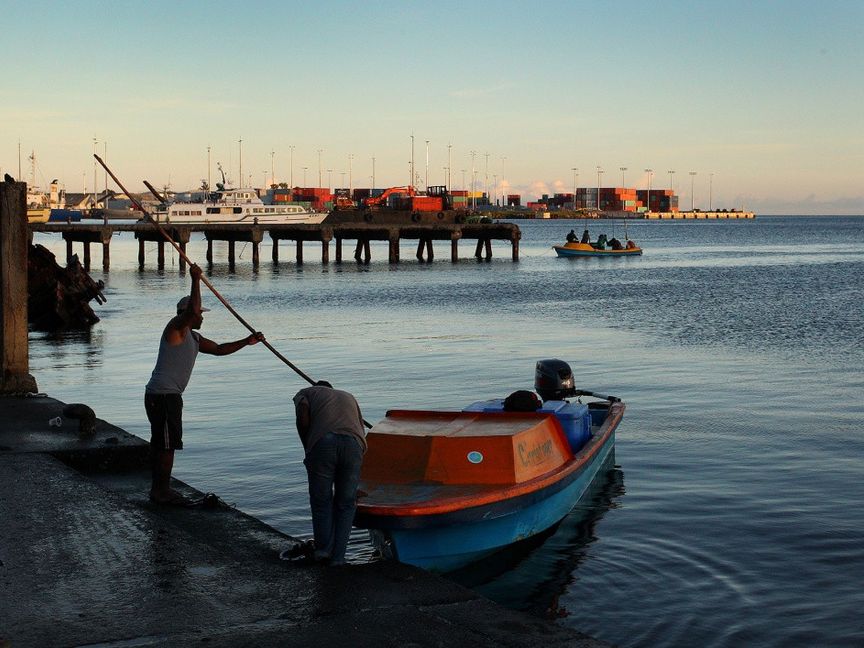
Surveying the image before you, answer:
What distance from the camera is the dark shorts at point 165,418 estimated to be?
9656mm

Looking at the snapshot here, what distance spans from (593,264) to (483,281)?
2581cm

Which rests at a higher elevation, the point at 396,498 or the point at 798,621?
the point at 396,498

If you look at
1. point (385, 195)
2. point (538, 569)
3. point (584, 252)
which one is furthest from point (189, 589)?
point (385, 195)

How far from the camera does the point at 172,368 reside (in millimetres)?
9680

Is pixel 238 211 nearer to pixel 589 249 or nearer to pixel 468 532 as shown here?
pixel 589 249

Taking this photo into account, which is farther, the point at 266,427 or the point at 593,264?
the point at 593,264

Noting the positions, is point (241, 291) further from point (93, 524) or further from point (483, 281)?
point (93, 524)

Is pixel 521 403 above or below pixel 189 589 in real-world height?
above

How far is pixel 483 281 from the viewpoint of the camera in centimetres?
6278

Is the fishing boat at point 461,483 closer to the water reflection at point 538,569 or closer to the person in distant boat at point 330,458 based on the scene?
the water reflection at point 538,569

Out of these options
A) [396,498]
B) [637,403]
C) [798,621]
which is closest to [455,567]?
[396,498]

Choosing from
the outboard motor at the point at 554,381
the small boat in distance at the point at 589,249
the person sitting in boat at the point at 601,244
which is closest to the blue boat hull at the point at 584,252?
the small boat in distance at the point at 589,249

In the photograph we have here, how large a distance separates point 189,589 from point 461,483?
295 cm

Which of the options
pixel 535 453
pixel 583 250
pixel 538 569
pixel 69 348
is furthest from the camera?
pixel 583 250
